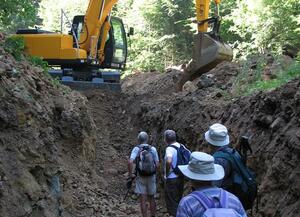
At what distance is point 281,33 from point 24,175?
45.1 feet

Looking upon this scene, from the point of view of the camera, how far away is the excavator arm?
1273cm

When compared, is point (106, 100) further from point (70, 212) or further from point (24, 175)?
point (24, 175)

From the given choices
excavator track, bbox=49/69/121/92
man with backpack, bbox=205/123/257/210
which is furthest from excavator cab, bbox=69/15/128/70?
man with backpack, bbox=205/123/257/210

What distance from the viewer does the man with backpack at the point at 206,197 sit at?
3229 millimetres

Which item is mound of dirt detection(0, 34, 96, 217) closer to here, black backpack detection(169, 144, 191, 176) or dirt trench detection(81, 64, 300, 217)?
black backpack detection(169, 144, 191, 176)

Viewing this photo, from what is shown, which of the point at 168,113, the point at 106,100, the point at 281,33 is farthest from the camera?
the point at 281,33

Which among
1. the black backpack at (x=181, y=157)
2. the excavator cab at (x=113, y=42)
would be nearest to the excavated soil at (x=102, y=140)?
the black backpack at (x=181, y=157)

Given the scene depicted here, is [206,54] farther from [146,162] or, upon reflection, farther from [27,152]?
[27,152]

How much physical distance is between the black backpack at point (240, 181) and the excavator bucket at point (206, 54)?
828 cm

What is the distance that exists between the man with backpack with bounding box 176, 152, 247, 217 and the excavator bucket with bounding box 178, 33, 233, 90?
31.0 ft

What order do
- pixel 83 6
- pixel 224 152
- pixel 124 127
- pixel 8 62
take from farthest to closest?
pixel 83 6 → pixel 124 127 → pixel 8 62 → pixel 224 152

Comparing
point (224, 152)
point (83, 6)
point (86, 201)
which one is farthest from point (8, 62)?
point (83, 6)

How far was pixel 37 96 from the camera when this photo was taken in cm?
730

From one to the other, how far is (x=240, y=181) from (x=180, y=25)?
21157 millimetres
